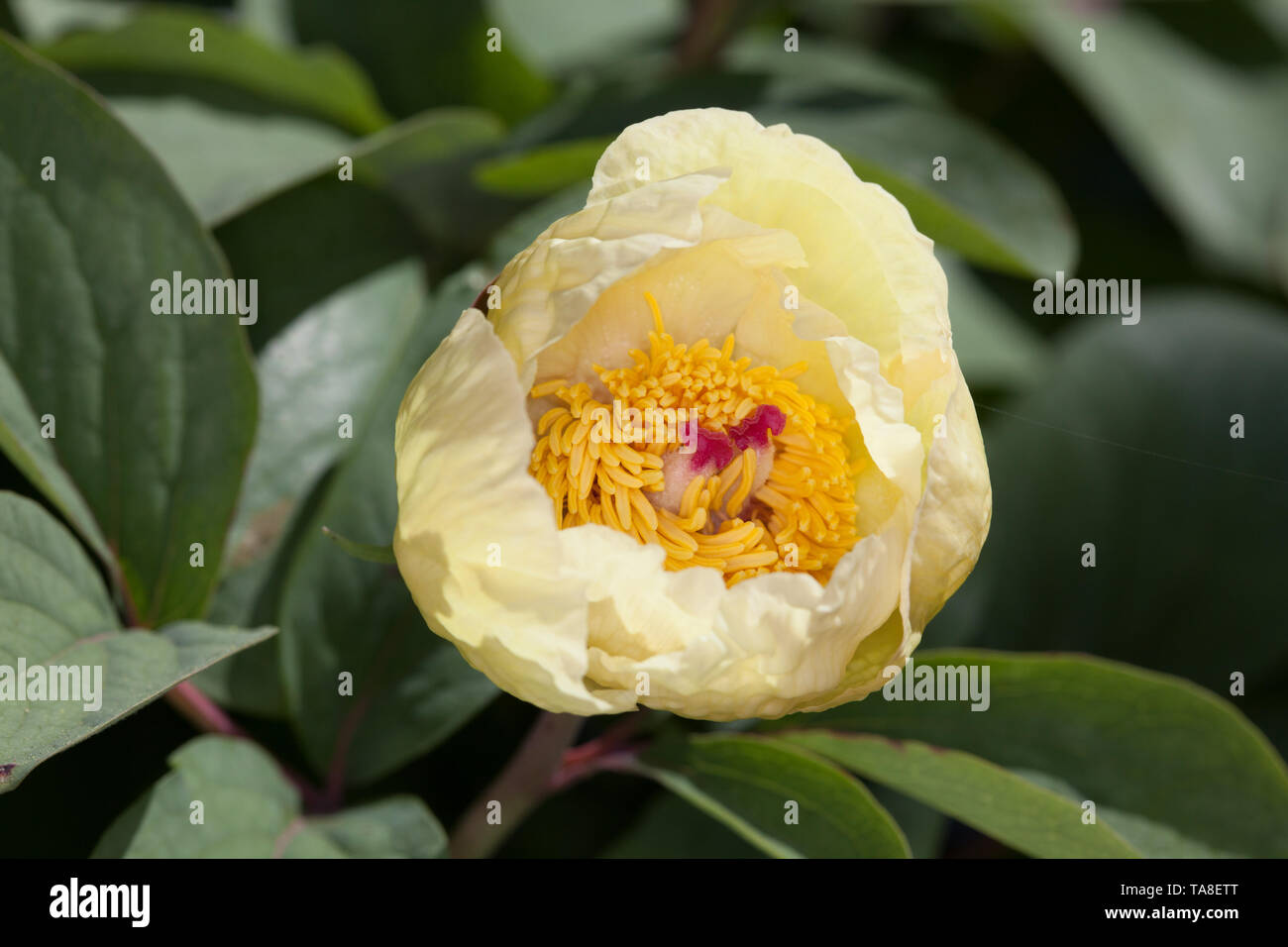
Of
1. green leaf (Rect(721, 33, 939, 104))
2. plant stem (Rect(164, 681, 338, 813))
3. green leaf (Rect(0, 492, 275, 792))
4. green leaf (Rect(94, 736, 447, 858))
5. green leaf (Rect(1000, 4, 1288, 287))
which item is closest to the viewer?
green leaf (Rect(0, 492, 275, 792))

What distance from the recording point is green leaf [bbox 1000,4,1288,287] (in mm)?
1516

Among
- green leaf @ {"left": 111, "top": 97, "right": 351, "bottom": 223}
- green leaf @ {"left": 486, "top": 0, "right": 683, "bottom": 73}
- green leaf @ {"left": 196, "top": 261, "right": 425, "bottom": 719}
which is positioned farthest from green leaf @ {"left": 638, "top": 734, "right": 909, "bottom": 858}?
green leaf @ {"left": 486, "top": 0, "right": 683, "bottom": 73}

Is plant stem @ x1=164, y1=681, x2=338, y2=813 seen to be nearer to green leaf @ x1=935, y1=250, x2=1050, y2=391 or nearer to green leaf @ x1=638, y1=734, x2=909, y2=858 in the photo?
green leaf @ x1=638, y1=734, x2=909, y2=858

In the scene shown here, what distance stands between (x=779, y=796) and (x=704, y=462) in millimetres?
240

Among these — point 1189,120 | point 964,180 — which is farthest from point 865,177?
point 1189,120

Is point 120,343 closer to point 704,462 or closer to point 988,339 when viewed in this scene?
point 704,462

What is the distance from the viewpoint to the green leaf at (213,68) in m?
1.05

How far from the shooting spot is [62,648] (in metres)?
0.73

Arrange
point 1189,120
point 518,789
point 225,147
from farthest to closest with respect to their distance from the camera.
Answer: point 1189,120 → point 225,147 → point 518,789

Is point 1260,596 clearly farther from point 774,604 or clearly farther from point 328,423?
point 328,423

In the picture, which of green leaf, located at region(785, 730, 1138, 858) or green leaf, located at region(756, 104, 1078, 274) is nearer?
green leaf, located at region(785, 730, 1138, 858)

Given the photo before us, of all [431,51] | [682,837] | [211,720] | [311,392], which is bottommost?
[682,837]

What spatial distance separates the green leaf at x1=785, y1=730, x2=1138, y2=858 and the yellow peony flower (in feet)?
0.53
